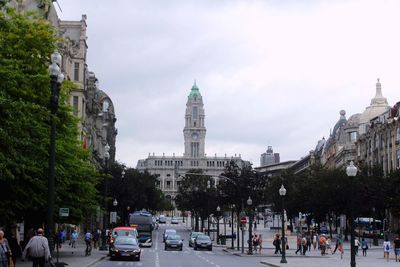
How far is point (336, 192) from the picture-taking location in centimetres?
9556

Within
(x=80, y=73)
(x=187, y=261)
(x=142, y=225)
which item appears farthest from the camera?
(x=80, y=73)

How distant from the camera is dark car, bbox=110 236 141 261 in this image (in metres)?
44.2

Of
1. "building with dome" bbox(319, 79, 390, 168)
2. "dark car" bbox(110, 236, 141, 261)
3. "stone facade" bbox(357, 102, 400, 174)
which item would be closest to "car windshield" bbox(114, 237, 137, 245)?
"dark car" bbox(110, 236, 141, 261)

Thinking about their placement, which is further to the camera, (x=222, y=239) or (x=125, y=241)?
(x=222, y=239)

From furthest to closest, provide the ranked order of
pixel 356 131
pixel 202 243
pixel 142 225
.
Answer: pixel 356 131 < pixel 142 225 < pixel 202 243

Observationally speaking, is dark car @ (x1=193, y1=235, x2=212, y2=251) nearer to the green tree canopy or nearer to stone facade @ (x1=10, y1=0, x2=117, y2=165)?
stone facade @ (x1=10, y1=0, x2=117, y2=165)

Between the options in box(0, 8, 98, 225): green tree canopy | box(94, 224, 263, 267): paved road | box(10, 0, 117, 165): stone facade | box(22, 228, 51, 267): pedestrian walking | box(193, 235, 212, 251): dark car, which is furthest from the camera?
box(10, 0, 117, 165): stone facade

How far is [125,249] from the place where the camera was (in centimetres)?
4431

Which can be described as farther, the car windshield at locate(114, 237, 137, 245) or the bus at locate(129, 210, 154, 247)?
the bus at locate(129, 210, 154, 247)

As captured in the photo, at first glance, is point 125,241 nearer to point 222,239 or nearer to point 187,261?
point 187,261

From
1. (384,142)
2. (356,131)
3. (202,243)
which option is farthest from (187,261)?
(356,131)

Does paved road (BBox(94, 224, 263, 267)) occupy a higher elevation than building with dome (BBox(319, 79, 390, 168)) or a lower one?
lower

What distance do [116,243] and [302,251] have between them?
63.1 ft

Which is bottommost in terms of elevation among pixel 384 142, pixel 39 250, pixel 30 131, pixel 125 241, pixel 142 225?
pixel 125 241
